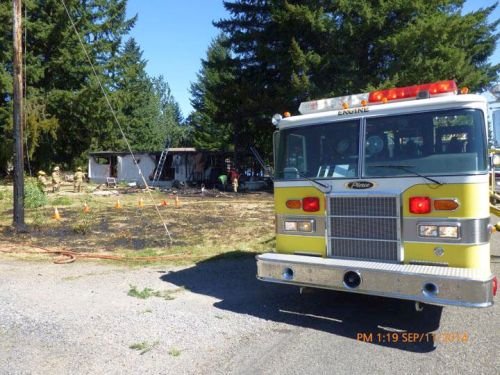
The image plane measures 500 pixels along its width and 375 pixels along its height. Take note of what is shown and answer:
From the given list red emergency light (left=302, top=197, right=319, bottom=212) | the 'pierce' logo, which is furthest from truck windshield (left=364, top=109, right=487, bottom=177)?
red emergency light (left=302, top=197, right=319, bottom=212)

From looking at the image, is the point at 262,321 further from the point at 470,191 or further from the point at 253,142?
the point at 253,142

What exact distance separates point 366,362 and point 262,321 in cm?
150

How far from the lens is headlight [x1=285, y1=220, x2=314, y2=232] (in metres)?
5.74

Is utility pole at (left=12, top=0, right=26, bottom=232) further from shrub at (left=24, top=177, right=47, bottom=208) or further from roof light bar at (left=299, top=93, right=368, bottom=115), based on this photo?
roof light bar at (left=299, top=93, right=368, bottom=115)

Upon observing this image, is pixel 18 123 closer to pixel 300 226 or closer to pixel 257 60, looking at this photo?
pixel 300 226

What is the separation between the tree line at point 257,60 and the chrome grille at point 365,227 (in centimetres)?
2203

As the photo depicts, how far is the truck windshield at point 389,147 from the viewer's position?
5020 mm

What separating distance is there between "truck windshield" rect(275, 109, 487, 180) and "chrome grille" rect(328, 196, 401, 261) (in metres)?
0.31

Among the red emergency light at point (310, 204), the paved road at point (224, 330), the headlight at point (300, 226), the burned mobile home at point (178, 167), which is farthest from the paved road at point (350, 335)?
the burned mobile home at point (178, 167)

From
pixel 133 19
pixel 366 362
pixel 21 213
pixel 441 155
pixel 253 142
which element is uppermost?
pixel 133 19

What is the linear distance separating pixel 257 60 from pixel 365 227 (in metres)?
27.1

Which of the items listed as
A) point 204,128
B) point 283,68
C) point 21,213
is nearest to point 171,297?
point 21,213

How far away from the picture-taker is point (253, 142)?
3459cm

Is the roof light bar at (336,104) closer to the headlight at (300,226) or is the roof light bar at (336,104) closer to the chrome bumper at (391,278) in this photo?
the headlight at (300,226)
